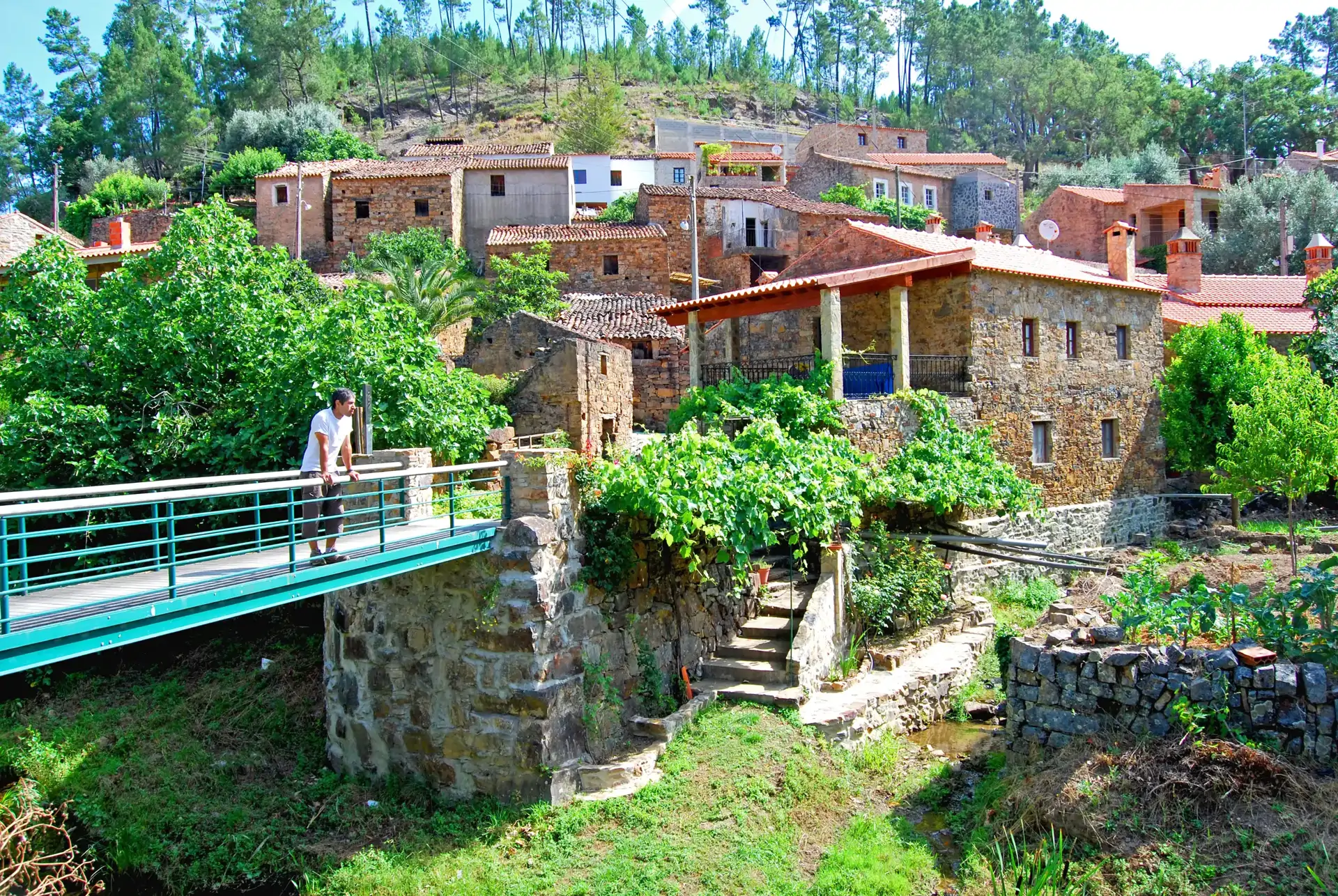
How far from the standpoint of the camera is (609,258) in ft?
112

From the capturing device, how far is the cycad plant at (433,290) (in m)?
26.2

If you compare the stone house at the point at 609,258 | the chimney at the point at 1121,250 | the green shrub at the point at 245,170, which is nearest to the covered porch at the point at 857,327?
the chimney at the point at 1121,250

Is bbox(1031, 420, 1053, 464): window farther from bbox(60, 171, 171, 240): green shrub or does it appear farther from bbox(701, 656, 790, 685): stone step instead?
bbox(60, 171, 171, 240): green shrub

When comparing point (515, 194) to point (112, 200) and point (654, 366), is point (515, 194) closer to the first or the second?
point (654, 366)

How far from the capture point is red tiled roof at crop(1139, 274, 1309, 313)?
3275 cm

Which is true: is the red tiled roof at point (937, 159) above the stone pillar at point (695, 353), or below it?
above

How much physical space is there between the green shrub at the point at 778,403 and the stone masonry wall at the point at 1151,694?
6.16 metres

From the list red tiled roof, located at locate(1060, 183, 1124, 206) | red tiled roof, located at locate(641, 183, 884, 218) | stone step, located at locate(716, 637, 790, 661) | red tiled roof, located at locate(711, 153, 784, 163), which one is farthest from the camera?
red tiled roof, located at locate(711, 153, 784, 163)

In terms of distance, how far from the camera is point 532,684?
1027 cm

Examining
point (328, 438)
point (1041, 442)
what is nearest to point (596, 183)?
point (1041, 442)

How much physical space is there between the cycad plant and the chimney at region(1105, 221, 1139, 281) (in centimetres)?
1724

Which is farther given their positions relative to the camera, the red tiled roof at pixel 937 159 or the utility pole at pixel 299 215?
the red tiled roof at pixel 937 159

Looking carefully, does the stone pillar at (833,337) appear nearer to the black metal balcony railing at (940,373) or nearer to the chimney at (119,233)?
the black metal balcony railing at (940,373)

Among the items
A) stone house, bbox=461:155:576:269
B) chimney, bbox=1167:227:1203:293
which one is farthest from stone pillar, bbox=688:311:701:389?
chimney, bbox=1167:227:1203:293
